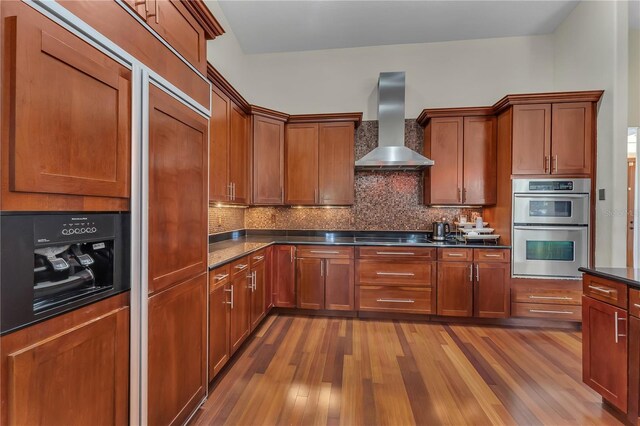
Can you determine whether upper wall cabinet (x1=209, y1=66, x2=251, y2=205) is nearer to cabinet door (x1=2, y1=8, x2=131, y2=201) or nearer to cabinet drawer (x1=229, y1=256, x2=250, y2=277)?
cabinet drawer (x1=229, y1=256, x2=250, y2=277)

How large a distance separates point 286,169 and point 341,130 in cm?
87

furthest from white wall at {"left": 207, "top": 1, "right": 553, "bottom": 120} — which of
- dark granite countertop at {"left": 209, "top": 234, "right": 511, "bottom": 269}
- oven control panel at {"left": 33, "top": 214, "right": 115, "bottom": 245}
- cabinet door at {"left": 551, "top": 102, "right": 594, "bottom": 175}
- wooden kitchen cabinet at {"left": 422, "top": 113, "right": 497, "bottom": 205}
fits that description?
oven control panel at {"left": 33, "top": 214, "right": 115, "bottom": 245}

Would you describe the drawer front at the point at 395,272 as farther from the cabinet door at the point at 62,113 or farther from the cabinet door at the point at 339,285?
the cabinet door at the point at 62,113

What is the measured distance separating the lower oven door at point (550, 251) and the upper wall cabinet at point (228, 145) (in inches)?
120

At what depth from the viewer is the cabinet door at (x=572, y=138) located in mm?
2924

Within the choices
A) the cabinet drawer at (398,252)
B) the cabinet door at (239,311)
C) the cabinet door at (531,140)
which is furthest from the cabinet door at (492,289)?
the cabinet door at (239,311)

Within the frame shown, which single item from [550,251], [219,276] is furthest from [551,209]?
[219,276]

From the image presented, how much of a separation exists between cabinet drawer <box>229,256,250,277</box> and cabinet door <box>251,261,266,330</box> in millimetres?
183

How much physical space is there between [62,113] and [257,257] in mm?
2112

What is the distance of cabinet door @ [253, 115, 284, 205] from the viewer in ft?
11.4

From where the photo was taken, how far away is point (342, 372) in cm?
222

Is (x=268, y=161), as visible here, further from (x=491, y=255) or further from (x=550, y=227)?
(x=550, y=227)

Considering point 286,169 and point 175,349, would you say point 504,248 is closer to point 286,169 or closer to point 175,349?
point 286,169

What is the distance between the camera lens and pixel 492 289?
3098 mm
